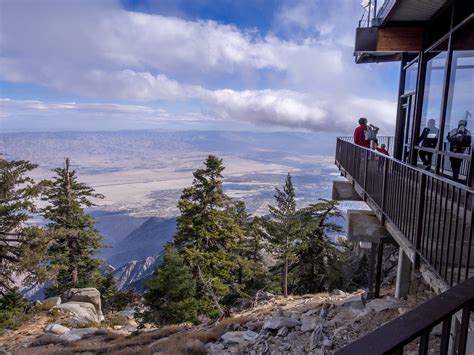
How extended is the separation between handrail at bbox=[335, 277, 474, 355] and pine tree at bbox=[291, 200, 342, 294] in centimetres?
2120

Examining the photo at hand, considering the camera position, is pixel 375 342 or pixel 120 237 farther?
pixel 120 237

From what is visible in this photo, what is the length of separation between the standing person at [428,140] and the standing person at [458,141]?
1020 millimetres

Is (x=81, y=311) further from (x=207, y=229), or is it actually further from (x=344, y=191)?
(x=344, y=191)

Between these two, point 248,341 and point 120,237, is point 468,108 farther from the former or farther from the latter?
point 120,237

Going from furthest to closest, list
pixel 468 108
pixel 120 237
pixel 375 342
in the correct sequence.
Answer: pixel 120 237 < pixel 468 108 < pixel 375 342

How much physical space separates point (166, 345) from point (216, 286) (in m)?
9.71

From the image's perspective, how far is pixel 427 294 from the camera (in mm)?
7090

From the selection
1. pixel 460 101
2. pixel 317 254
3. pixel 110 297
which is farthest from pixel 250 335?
pixel 110 297

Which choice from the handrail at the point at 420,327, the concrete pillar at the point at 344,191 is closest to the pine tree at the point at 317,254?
the concrete pillar at the point at 344,191

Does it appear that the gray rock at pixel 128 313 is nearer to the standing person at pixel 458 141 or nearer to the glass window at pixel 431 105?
the glass window at pixel 431 105

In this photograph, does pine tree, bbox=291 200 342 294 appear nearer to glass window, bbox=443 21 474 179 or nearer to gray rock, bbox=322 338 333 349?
glass window, bbox=443 21 474 179

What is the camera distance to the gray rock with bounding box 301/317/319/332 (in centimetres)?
792

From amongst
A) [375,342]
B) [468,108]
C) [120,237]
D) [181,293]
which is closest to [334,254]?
[181,293]

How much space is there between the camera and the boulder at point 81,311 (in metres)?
18.3
